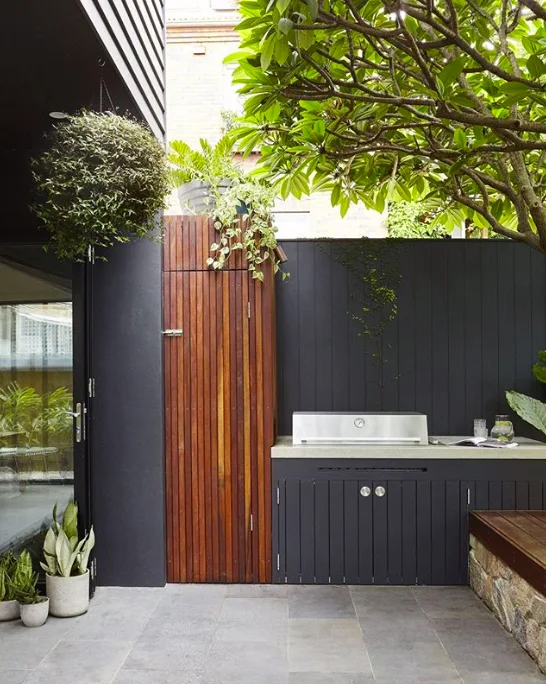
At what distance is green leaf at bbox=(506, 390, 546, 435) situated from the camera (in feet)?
13.9

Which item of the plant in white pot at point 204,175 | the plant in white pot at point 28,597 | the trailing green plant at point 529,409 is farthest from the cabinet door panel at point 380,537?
the plant in white pot at point 204,175

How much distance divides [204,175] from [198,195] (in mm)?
135

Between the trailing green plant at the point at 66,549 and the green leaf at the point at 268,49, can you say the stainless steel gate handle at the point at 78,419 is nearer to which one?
the trailing green plant at the point at 66,549

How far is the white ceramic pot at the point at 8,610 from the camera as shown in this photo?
3574mm

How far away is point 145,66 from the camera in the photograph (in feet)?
12.0

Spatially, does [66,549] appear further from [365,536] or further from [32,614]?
[365,536]

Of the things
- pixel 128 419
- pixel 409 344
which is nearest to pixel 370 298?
pixel 409 344

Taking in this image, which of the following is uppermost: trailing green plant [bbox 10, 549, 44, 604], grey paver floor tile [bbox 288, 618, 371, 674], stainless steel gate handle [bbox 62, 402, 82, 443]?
stainless steel gate handle [bbox 62, 402, 82, 443]

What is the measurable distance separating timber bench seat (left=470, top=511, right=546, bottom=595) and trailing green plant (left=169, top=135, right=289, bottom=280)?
2005 mm

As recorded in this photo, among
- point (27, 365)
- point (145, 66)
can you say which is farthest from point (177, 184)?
point (27, 365)

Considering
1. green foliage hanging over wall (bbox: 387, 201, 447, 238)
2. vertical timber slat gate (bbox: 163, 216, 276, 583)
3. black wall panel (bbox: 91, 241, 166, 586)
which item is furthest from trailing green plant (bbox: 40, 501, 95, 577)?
green foliage hanging over wall (bbox: 387, 201, 447, 238)

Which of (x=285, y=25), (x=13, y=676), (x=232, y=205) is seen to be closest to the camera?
(x=285, y=25)

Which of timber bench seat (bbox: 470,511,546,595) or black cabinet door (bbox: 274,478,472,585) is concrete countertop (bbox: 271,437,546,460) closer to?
black cabinet door (bbox: 274,478,472,585)

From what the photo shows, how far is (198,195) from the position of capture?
433 centimetres
